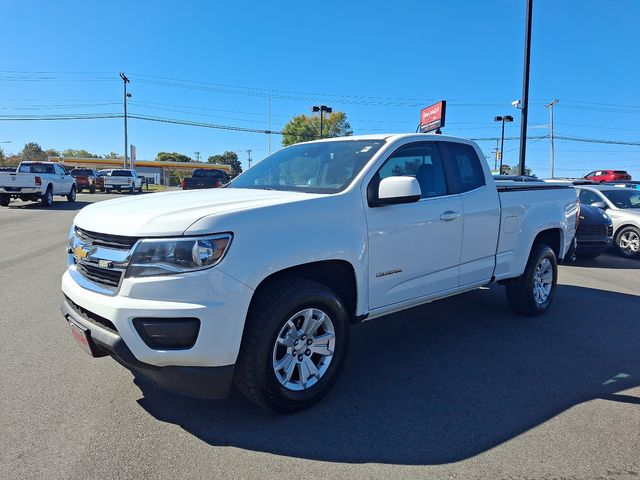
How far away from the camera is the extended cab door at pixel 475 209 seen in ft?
14.2

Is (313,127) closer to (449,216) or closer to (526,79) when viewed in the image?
(526,79)

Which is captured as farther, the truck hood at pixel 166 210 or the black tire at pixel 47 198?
the black tire at pixel 47 198

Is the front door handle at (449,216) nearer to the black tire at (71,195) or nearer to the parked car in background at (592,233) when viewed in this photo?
the parked car in background at (592,233)

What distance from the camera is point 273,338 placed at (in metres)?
2.84

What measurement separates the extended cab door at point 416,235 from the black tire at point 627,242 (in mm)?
8263

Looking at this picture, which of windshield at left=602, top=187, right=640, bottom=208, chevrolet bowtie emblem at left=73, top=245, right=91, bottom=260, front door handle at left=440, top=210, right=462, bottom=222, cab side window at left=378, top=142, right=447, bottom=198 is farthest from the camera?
windshield at left=602, top=187, right=640, bottom=208

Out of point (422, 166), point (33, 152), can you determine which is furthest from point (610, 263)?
point (33, 152)

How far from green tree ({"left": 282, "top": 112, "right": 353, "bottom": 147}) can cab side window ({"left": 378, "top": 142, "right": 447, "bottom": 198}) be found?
60.6 m

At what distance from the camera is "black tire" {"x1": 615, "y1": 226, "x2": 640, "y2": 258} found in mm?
10172

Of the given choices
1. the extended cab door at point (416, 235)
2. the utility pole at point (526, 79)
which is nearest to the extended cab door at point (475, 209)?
the extended cab door at point (416, 235)

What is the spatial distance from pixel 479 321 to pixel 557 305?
151 centimetres

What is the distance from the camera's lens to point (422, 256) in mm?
3834

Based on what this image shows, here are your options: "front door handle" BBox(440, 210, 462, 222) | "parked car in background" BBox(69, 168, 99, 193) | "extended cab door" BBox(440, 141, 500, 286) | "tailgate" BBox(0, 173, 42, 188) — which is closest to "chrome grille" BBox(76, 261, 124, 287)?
A: "front door handle" BBox(440, 210, 462, 222)

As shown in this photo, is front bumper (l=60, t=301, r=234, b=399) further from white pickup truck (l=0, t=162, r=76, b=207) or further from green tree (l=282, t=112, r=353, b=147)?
green tree (l=282, t=112, r=353, b=147)
